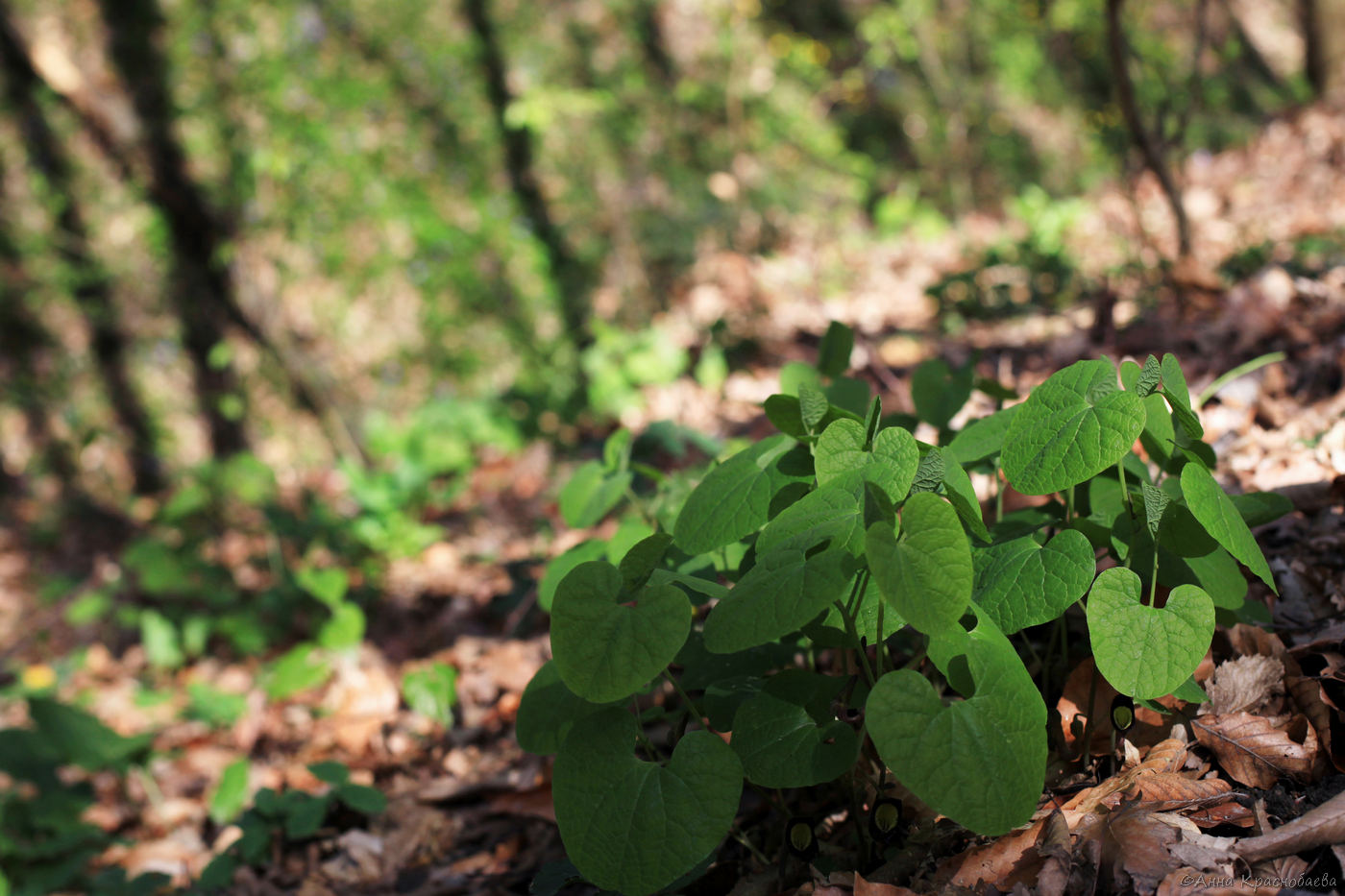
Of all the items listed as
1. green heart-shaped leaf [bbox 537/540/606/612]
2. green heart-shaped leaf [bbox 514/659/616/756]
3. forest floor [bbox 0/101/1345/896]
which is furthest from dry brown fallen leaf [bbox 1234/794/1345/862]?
green heart-shaped leaf [bbox 537/540/606/612]

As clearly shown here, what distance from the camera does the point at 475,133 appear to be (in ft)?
19.9

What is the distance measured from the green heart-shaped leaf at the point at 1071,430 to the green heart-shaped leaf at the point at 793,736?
1.17 feet

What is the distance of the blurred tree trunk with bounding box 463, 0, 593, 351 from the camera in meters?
5.64

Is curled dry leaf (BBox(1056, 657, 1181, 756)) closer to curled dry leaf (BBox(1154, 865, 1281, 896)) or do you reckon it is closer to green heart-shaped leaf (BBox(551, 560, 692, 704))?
curled dry leaf (BBox(1154, 865, 1281, 896))

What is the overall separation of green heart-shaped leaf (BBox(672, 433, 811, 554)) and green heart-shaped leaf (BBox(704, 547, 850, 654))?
5.1 inches

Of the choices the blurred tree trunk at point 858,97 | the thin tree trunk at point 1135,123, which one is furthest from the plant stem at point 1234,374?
the blurred tree trunk at point 858,97

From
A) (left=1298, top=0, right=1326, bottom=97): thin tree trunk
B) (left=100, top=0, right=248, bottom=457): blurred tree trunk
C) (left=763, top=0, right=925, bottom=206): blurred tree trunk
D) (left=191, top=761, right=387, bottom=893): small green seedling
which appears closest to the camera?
(left=191, top=761, right=387, bottom=893): small green seedling

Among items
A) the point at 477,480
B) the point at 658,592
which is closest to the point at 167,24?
the point at 477,480

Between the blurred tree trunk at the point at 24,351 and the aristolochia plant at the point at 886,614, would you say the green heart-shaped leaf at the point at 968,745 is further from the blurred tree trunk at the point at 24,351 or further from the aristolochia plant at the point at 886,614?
the blurred tree trunk at the point at 24,351

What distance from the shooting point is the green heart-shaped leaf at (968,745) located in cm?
93

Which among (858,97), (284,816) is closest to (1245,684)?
(284,816)

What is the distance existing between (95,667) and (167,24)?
11.7ft

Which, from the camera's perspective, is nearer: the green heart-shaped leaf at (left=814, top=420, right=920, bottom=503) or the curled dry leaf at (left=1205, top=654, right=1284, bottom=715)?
the green heart-shaped leaf at (left=814, top=420, right=920, bottom=503)

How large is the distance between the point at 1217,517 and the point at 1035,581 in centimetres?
21
